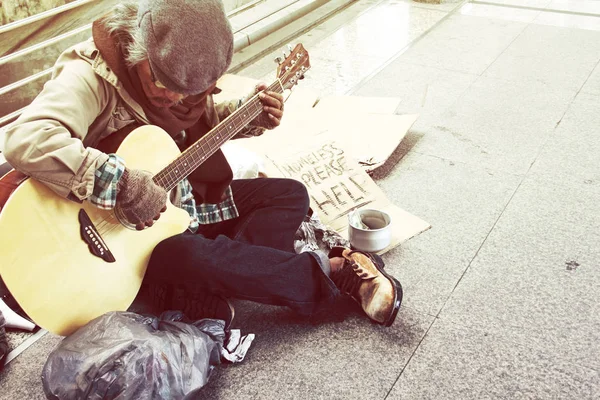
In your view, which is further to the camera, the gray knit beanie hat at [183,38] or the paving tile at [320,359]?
the paving tile at [320,359]

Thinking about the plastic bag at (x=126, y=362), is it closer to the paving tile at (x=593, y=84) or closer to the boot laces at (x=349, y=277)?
the boot laces at (x=349, y=277)

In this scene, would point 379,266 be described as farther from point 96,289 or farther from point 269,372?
point 96,289

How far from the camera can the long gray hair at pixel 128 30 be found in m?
1.53

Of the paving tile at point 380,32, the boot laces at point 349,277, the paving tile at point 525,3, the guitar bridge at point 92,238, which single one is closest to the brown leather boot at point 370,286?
the boot laces at point 349,277

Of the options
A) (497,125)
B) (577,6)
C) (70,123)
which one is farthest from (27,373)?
(577,6)

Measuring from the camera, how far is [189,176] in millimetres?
1956

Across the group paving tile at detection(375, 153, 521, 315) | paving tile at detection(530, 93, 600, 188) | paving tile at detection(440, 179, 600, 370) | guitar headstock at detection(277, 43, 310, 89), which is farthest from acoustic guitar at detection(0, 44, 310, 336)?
paving tile at detection(530, 93, 600, 188)

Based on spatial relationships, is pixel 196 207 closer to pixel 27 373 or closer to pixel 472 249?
pixel 27 373

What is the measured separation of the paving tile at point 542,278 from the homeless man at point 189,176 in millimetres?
336

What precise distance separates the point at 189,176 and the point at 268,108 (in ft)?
1.13

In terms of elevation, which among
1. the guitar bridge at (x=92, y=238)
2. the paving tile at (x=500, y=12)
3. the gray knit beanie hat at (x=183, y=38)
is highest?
the gray knit beanie hat at (x=183, y=38)

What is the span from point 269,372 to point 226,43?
94 cm

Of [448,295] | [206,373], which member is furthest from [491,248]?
[206,373]

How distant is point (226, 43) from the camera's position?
1.56 meters
